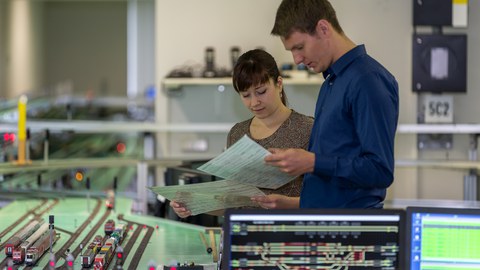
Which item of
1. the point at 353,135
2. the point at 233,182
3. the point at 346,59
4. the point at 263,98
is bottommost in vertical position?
the point at 233,182

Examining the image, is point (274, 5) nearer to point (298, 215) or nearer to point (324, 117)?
point (324, 117)

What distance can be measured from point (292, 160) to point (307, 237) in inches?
9.0

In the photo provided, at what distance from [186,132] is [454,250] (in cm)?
431

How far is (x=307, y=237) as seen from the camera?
2.04 metres

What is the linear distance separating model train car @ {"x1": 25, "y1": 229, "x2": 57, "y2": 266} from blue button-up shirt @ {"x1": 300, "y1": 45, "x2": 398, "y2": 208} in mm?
1001

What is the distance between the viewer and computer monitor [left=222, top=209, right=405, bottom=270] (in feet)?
6.65

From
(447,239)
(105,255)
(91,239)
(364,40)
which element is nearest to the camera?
(447,239)

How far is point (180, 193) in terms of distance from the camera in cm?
256

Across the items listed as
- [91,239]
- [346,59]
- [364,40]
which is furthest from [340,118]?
[364,40]

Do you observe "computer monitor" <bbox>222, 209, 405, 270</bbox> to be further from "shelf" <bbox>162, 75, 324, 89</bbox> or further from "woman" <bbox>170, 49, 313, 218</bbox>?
"shelf" <bbox>162, 75, 324, 89</bbox>

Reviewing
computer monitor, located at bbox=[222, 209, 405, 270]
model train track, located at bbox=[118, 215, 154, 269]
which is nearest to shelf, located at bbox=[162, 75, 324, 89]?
model train track, located at bbox=[118, 215, 154, 269]

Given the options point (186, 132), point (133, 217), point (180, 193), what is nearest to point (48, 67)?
point (186, 132)

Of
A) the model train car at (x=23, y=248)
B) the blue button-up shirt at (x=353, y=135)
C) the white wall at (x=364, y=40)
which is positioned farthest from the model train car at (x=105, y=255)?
the white wall at (x=364, y=40)

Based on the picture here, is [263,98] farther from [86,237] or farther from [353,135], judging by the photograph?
[86,237]
